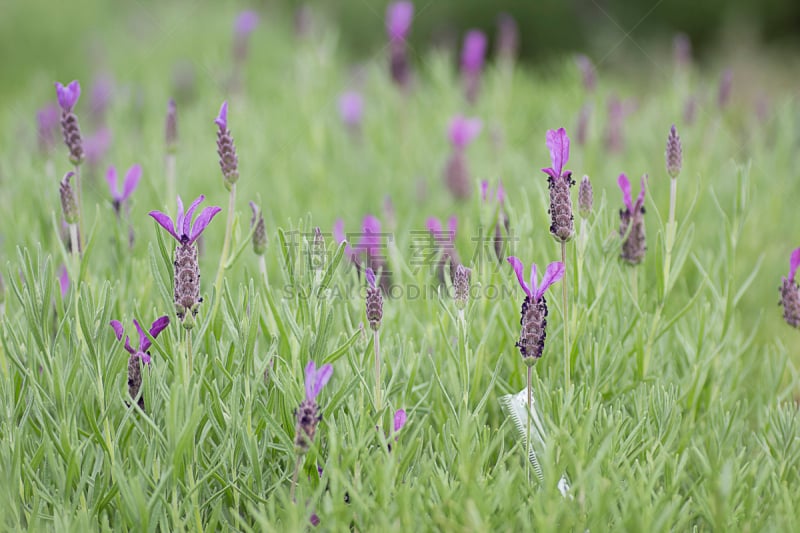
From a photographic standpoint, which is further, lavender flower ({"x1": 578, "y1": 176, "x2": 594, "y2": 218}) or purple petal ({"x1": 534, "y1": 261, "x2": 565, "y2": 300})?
lavender flower ({"x1": 578, "y1": 176, "x2": 594, "y2": 218})

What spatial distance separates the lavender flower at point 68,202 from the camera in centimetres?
140

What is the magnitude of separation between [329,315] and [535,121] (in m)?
2.34

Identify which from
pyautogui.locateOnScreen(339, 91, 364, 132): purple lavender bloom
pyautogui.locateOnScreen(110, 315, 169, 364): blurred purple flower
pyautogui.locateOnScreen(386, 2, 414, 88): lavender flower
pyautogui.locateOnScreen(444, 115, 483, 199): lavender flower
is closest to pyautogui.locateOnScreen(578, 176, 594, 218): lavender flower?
pyautogui.locateOnScreen(110, 315, 169, 364): blurred purple flower

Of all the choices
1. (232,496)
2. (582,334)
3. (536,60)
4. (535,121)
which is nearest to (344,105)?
(535,121)

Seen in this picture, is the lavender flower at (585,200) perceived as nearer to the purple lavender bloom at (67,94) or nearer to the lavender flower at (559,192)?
the lavender flower at (559,192)

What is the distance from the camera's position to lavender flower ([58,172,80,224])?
1.40 meters

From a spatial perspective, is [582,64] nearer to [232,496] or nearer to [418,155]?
[418,155]

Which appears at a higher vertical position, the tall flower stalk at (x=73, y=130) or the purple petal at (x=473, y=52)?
the purple petal at (x=473, y=52)

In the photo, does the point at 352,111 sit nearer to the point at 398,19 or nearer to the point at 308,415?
the point at 398,19

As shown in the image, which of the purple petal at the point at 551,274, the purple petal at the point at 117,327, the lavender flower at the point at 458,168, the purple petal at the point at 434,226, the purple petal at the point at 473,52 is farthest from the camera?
the purple petal at the point at 473,52

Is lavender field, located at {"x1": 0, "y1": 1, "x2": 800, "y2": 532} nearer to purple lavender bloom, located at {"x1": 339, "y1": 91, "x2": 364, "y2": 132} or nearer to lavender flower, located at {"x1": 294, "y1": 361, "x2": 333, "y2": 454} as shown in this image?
lavender flower, located at {"x1": 294, "y1": 361, "x2": 333, "y2": 454}

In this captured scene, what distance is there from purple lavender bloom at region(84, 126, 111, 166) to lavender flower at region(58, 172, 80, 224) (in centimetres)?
127

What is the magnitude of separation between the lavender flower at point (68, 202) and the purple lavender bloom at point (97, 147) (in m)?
1.27

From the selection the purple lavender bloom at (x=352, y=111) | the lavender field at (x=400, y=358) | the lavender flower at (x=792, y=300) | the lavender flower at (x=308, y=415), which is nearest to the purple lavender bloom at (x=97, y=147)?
the lavender field at (x=400, y=358)
